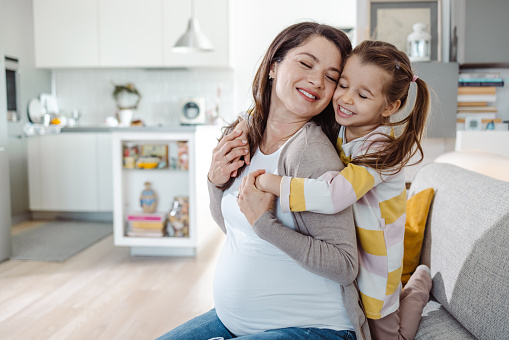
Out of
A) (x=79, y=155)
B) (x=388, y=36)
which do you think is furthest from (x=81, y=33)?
(x=388, y=36)

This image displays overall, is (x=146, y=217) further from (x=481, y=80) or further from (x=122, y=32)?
(x=481, y=80)

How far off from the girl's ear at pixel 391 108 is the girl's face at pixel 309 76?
0.14m

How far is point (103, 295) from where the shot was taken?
283 cm

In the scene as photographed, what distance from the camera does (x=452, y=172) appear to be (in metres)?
1.61

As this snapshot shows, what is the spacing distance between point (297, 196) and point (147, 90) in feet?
15.3

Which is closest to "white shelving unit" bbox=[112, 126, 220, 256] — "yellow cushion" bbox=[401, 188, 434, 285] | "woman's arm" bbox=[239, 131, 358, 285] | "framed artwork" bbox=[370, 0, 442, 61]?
"framed artwork" bbox=[370, 0, 442, 61]

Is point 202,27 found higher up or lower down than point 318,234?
higher up

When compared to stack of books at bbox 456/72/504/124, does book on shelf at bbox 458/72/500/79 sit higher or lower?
higher

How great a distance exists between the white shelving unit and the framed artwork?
142cm

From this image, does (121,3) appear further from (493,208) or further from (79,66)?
(493,208)

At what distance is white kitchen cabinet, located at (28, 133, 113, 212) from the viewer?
4.91 meters

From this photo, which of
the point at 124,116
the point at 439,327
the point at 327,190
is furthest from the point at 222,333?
the point at 124,116

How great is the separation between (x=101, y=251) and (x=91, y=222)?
4.16 ft

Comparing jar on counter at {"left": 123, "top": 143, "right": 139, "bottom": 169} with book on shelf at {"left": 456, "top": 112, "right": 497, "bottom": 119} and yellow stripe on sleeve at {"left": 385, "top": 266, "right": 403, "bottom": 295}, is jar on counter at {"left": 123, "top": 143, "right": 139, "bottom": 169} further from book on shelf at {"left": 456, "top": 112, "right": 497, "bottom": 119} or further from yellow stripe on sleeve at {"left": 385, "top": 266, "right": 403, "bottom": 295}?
yellow stripe on sleeve at {"left": 385, "top": 266, "right": 403, "bottom": 295}
